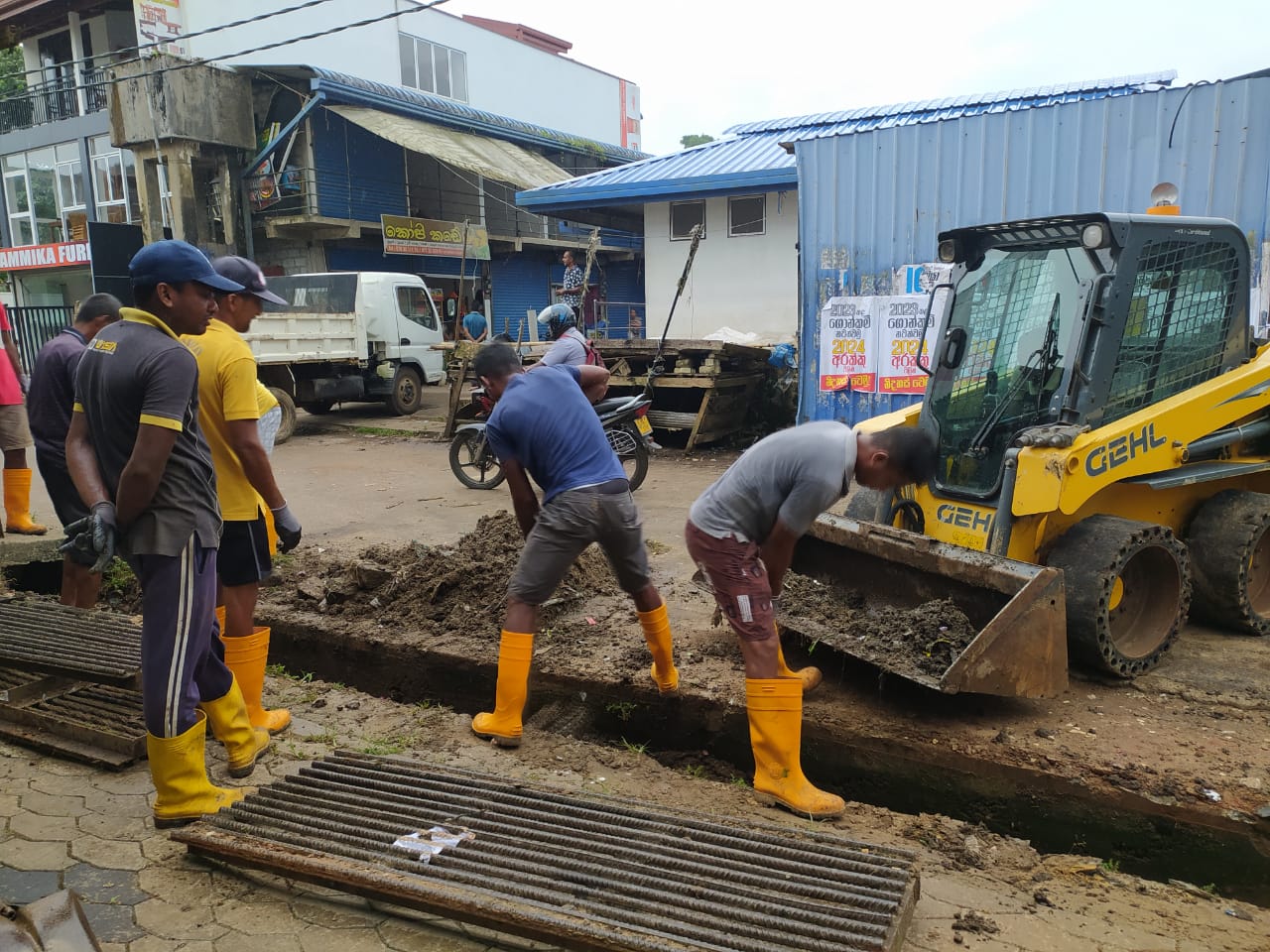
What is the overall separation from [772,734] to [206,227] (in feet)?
64.7

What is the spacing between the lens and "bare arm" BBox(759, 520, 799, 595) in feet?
10.8

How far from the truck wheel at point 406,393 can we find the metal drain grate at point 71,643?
9.99m

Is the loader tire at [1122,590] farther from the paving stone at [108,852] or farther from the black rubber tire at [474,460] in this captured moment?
the black rubber tire at [474,460]

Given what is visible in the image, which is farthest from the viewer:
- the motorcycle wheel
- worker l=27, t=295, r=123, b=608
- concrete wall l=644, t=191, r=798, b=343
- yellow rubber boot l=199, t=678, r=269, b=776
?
concrete wall l=644, t=191, r=798, b=343

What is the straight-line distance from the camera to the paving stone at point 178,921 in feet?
8.11

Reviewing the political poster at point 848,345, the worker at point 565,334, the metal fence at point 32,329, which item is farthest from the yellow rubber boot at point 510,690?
the metal fence at point 32,329

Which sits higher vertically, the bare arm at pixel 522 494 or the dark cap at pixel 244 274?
the dark cap at pixel 244 274

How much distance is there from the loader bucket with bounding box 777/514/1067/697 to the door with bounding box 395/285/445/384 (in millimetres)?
11494

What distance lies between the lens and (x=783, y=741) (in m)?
3.37

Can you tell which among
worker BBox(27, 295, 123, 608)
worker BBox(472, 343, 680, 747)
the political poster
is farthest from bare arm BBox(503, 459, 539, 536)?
the political poster

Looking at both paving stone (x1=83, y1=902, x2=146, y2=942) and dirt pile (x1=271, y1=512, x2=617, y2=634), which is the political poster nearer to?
dirt pile (x1=271, y1=512, x2=617, y2=634)

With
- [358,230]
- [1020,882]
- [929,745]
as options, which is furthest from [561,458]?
[358,230]

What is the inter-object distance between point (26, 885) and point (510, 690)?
1.75 metres

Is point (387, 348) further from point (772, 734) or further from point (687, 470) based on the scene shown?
point (772, 734)
